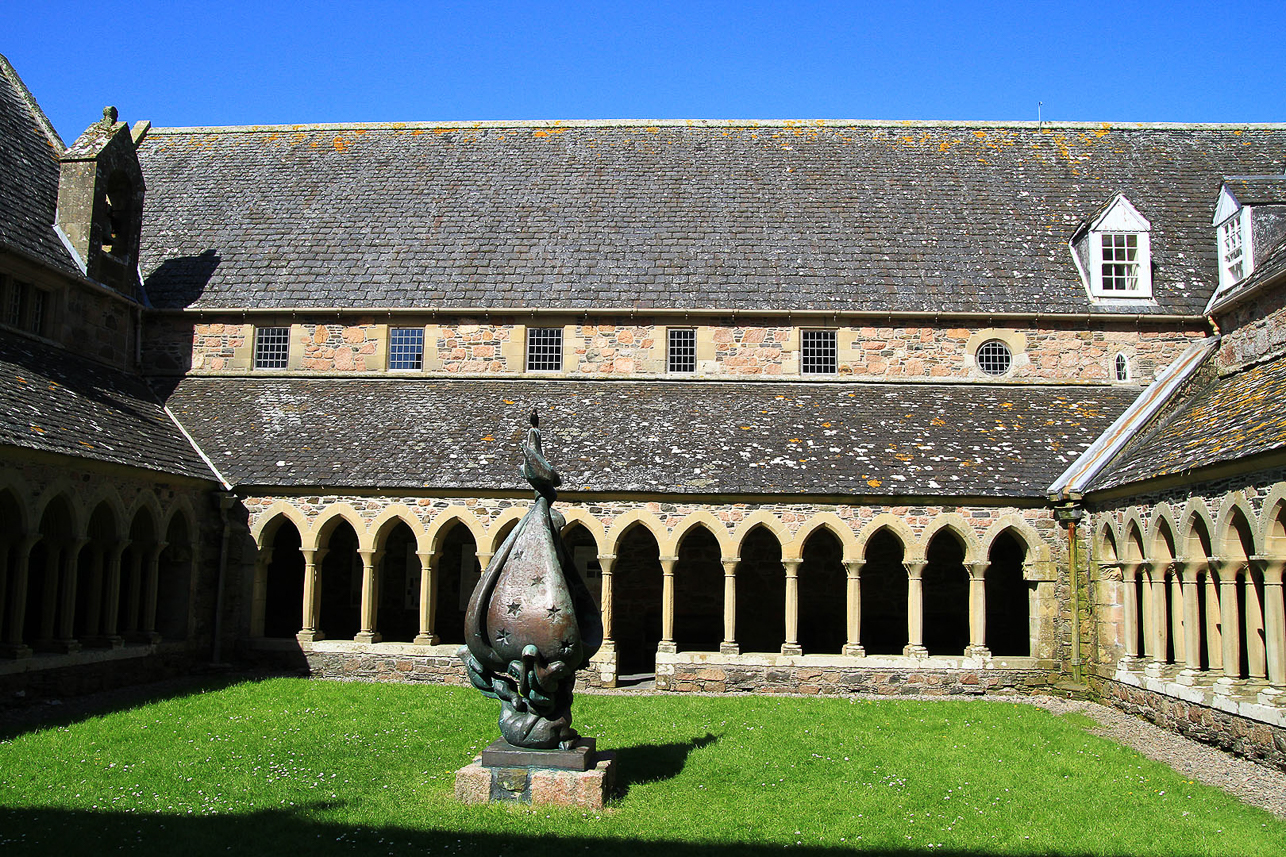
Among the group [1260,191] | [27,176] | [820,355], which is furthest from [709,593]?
[27,176]

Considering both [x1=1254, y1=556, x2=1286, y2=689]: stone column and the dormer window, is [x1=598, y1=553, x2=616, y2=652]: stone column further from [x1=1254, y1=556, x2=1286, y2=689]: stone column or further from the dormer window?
the dormer window

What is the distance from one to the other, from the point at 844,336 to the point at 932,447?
3.35 metres

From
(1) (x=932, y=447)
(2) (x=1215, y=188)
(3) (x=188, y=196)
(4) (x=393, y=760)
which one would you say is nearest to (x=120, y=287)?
(3) (x=188, y=196)

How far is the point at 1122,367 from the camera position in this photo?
1898 centimetres

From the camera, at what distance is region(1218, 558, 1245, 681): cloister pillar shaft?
11758 mm

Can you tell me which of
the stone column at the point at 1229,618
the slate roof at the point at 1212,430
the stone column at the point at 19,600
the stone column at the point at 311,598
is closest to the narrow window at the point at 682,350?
the stone column at the point at 311,598

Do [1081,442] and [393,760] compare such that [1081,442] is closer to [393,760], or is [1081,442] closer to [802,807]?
[802,807]

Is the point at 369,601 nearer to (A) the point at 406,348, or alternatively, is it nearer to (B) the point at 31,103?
(A) the point at 406,348

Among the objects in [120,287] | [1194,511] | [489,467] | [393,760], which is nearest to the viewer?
[393,760]

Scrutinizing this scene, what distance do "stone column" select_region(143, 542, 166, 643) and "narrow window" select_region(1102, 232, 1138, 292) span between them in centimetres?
1685

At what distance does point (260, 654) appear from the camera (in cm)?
1644

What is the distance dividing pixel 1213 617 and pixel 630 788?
770 centimetres

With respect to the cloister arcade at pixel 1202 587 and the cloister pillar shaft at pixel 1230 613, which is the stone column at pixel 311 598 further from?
the cloister pillar shaft at pixel 1230 613

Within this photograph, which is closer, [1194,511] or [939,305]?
[1194,511]
